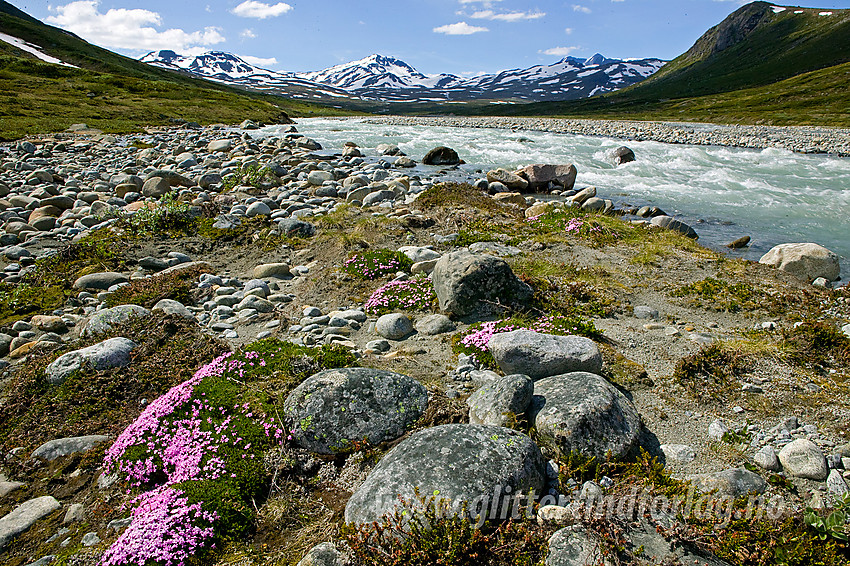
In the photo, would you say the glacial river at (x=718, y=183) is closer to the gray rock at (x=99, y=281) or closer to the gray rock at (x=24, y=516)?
the gray rock at (x=24, y=516)

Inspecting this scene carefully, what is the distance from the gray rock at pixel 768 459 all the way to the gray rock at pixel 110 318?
27.6ft

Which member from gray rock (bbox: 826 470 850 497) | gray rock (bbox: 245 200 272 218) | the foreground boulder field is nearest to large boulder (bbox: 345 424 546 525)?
the foreground boulder field

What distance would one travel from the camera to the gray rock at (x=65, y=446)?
15.5ft

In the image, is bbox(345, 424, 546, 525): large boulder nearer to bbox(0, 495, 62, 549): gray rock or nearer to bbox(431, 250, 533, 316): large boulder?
bbox(0, 495, 62, 549): gray rock

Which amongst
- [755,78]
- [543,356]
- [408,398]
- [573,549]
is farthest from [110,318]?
[755,78]

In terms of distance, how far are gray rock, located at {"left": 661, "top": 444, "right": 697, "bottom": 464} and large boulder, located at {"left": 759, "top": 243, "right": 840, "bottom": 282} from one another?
8.09 metres

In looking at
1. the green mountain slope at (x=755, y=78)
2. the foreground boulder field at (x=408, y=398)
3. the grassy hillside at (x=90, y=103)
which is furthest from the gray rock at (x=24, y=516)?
the green mountain slope at (x=755, y=78)

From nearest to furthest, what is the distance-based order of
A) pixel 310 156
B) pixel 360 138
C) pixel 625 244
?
pixel 625 244 → pixel 310 156 → pixel 360 138

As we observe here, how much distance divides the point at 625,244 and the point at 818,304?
4.33 m

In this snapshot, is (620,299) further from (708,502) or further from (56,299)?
(56,299)

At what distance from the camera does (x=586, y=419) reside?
4324 millimetres

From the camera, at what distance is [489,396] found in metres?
4.83

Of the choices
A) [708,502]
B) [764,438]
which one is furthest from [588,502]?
[764,438]

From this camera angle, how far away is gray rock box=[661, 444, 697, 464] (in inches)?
177
